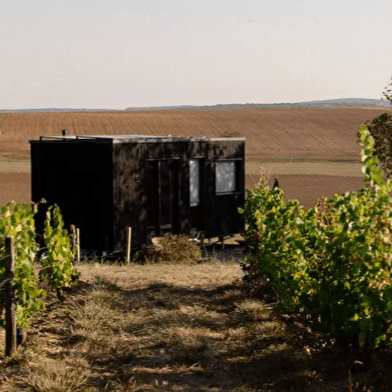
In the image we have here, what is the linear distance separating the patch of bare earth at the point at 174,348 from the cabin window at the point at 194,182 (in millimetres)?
7505

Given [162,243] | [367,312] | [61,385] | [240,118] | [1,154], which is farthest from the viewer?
[240,118]

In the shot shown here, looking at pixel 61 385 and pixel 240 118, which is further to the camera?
pixel 240 118

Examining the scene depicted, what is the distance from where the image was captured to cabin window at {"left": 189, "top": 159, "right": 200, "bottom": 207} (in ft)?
59.2

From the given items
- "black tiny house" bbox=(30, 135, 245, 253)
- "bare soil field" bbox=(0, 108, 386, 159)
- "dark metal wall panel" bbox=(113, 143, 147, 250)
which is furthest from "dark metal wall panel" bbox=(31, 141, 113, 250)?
"bare soil field" bbox=(0, 108, 386, 159)

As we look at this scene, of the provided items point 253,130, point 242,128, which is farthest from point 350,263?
point 242,128

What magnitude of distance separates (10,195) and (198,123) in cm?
5995

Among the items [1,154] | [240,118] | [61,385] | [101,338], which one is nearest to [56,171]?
[101,338]

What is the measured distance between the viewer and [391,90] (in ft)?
52.8

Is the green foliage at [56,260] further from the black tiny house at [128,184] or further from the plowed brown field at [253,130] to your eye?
the plowed brown field at [253,130]

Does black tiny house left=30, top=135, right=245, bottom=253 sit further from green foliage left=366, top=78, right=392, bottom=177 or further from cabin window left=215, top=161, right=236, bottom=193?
green foliage left=366, top=78, right=392, bottom=177

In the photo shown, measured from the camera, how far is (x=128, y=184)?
16.2 meters

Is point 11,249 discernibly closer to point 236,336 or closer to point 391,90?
point 236,336

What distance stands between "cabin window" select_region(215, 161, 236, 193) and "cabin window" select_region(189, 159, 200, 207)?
923 millimetres

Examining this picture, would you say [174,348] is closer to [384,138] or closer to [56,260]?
[56,260]
